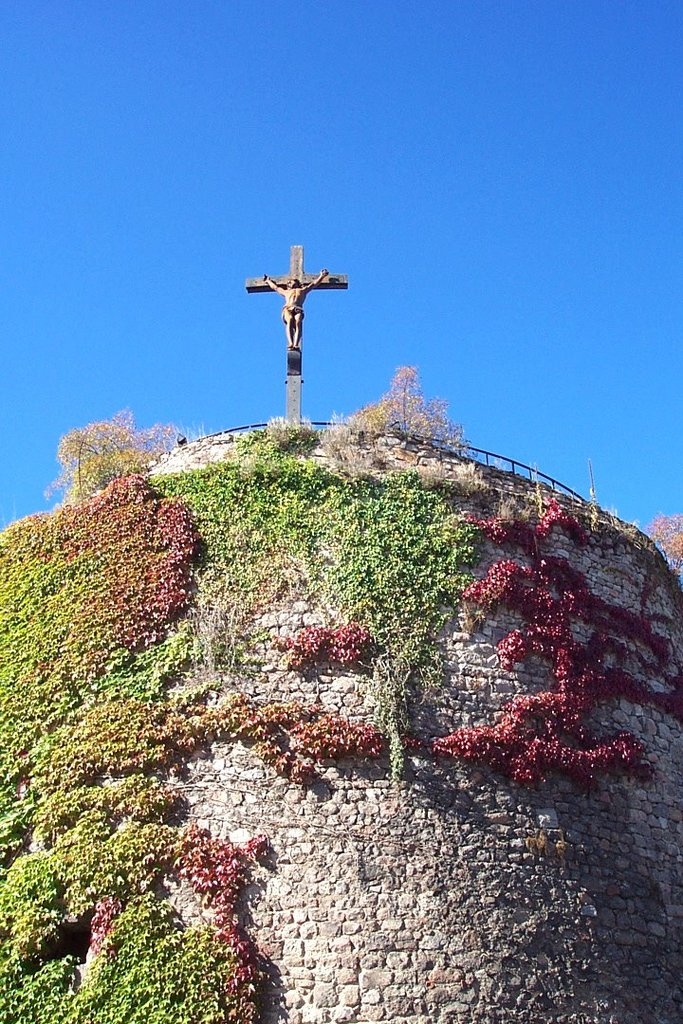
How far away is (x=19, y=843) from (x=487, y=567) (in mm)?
5264

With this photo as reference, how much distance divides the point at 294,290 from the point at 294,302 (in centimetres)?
16

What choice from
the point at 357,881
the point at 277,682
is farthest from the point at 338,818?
the point at 277,682

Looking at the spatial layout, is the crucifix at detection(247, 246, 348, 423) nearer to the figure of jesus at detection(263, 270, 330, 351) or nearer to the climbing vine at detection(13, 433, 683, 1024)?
the figure of jesus at detection(263, 270, 330, 351)

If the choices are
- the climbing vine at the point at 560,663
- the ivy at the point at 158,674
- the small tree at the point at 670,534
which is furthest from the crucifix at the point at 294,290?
the small tree at the point at 670,534

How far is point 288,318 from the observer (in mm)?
13258

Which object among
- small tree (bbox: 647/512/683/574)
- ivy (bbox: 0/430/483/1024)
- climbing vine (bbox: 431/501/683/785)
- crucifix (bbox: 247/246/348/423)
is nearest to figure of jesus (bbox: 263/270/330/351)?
crucifix (bbox: 247/246/348/423)

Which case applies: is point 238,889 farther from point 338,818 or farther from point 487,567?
point 487,567

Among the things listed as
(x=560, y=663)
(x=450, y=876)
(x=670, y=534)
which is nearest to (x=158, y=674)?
(x=450, y=876)

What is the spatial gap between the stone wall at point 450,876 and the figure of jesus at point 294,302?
3.73 m

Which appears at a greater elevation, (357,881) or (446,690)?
(446,690)

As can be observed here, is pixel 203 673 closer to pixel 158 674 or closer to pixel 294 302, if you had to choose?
pixel 158 674

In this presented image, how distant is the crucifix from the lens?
13.1m

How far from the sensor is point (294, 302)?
13.3m

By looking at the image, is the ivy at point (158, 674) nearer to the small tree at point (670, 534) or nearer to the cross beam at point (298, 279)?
the cross beam at point (298, 279)
